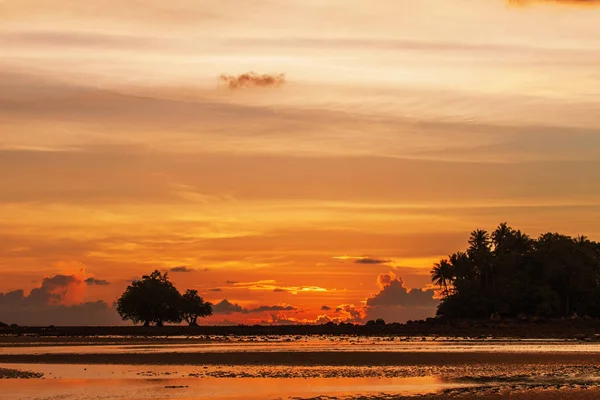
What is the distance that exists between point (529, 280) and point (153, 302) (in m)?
77.0

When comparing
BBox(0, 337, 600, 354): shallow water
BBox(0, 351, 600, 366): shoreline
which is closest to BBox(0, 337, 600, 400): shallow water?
BBox(0, 351, 600, 366): shoreline

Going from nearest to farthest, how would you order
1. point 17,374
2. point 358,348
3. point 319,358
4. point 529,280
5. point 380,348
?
point 17,374 → point 319,358 → point 380,348 → point 358,348 → point 529,280

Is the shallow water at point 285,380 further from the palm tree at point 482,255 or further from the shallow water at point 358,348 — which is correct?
the palm tree at point 482,255

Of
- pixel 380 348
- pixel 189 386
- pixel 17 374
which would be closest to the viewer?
pixel 189 386

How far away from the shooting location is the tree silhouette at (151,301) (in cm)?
17900

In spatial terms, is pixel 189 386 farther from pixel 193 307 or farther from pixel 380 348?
pixel 193 307

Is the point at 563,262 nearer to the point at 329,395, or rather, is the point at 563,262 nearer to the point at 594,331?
the point at 594,331

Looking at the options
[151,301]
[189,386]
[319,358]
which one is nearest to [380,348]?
[319,358]

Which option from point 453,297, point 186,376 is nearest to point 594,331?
point 453,297

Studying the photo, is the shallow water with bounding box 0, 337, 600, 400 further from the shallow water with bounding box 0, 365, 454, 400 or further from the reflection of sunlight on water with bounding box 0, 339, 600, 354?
the reflection of sunlight on water with bounding box 0, 339, 600, 354

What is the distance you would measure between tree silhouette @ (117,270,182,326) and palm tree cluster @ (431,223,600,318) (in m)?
57.3

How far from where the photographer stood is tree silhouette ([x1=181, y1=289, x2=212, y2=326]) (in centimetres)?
18575

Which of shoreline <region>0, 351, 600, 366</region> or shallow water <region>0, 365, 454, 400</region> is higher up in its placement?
shoreline <region>0, 351, 600, 366</region>

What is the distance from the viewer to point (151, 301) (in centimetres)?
17875
